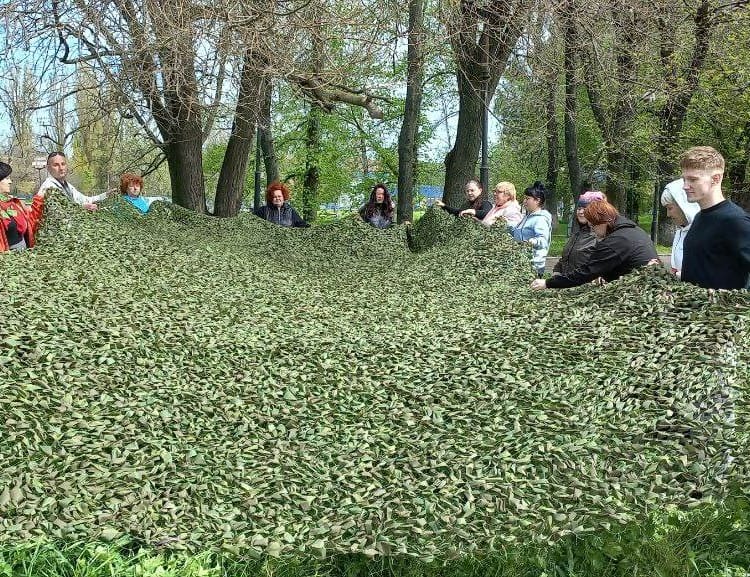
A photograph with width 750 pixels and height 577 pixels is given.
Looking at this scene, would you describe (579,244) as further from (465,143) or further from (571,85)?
(571,85)

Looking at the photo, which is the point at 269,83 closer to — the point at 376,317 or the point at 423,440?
the point at 376,317

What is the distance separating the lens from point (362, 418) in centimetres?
434

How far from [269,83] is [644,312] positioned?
9312mm

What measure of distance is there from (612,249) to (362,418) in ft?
8.47

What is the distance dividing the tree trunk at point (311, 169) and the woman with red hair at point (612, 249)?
958 inches

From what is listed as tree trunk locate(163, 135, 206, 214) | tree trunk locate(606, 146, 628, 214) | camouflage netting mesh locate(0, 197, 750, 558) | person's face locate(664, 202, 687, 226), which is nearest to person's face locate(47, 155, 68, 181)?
camouflage netting mesh locate(0, 197, 750, 558)

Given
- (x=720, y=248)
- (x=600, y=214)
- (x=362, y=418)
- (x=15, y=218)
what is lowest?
(x=362, y=418)

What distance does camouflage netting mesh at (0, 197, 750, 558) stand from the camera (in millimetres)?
3629

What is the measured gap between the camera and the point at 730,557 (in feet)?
12.2

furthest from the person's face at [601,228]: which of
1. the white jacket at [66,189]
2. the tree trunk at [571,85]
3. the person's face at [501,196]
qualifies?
the white jacket at [66,189]

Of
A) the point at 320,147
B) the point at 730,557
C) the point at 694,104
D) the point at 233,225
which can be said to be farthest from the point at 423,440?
the point at 320,147

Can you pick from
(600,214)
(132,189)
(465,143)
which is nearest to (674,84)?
(465,143)

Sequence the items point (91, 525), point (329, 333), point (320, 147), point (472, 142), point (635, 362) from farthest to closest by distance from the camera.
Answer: point (320, 147) < point (472, 142) < point (329, 333) < point (635, 362) < point (91, 525)

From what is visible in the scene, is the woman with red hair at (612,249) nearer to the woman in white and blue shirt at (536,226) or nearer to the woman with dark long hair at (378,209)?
the woman in white and blue shirt at (536,226)
